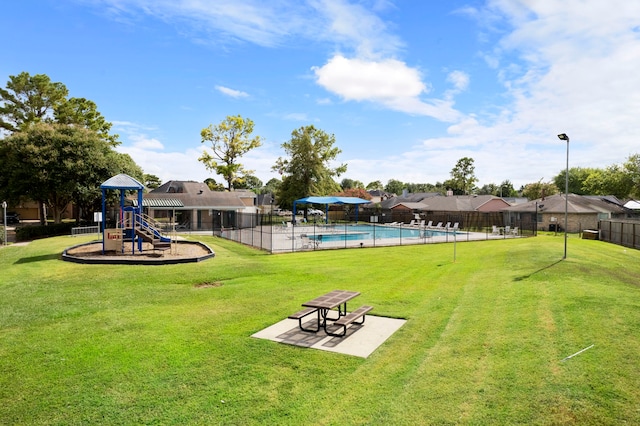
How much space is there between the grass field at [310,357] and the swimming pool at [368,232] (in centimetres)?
2096

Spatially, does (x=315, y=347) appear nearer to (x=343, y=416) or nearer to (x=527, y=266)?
(x=343, y=416)

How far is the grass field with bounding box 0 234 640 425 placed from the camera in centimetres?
531

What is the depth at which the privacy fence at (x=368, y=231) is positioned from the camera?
27062mm

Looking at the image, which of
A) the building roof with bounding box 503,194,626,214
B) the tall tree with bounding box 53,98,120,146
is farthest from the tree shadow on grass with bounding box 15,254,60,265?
the building roof with bounding box 503,194,626,214

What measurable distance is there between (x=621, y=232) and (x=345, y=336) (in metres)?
29.6

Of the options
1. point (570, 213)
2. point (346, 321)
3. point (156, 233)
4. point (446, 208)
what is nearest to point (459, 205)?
point (446, 208)

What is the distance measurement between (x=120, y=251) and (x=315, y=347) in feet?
47.9

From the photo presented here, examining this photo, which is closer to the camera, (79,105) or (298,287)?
(298,287)

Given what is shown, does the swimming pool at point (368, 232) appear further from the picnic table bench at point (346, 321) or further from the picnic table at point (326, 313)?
the picnic table bench at point (346, 321)

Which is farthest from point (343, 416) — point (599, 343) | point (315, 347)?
point (599, 343)

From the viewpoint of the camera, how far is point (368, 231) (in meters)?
44.1

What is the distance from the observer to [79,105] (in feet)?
156

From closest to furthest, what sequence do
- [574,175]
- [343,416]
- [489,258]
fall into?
[343,416] < [489,258] < [574,175]

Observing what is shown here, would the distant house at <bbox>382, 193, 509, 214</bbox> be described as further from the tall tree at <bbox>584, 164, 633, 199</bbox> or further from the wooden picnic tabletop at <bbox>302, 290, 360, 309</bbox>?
the wooden picnic tabletop at <bbox>302, 290, 360, 309</bbox>
